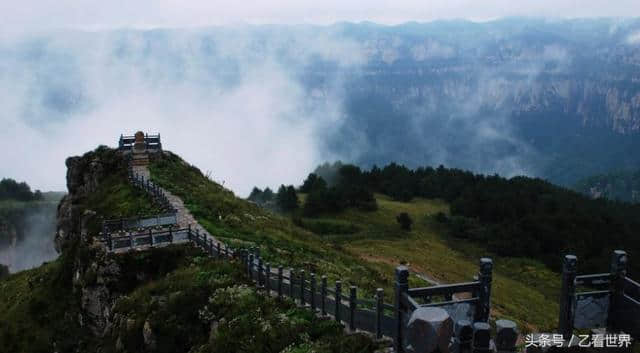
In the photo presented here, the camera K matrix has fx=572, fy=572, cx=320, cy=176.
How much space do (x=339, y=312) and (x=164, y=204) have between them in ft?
67.2

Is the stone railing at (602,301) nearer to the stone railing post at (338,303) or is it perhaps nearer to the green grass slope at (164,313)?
the green grass slope at (164,313)

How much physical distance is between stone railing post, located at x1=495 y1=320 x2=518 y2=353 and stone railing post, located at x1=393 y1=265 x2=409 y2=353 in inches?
130

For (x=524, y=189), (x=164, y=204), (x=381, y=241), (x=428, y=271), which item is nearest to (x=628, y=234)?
(x=524, y=189)

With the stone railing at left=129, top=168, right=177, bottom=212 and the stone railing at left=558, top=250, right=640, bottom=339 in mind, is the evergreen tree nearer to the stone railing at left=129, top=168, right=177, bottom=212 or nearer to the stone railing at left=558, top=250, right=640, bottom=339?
the stone railing at left=129, top=168, right=177, bottom=212

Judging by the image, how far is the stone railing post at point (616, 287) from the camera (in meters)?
13.2

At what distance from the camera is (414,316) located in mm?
7801

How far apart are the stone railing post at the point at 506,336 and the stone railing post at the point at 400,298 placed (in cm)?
331

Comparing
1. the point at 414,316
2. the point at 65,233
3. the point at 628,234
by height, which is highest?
the point at 414,316

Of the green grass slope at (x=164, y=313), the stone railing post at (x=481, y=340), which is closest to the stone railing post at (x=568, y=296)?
the green grass slope at (x=164, y=313)

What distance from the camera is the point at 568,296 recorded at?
13305mm

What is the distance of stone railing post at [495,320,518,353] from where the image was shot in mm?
8000

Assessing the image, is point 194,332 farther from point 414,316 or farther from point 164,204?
point 164,204

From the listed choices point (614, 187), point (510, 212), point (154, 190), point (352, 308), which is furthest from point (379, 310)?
point (614, 187)

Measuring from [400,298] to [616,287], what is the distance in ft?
18.5
